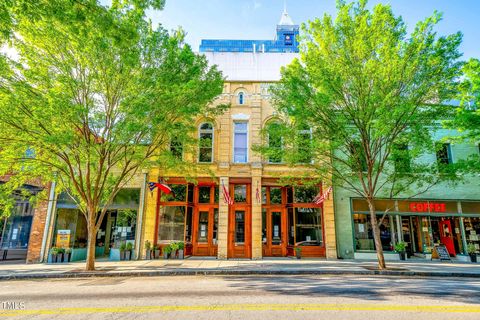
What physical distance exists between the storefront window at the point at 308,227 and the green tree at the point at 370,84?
13.2 feet

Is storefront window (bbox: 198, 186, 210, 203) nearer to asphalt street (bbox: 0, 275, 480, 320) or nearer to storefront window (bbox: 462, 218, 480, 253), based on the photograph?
asphalt street (bbox: 0, 275, 480, 320)

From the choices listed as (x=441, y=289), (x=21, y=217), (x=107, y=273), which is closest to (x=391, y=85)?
(x=441, y=289)

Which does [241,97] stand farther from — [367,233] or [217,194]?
[367,233]

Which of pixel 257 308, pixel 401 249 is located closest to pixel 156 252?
pixel 257 308

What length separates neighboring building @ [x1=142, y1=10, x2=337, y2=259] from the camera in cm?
1507

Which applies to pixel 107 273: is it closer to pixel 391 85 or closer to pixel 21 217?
pixel 21 217

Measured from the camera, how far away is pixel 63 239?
14.7 meters

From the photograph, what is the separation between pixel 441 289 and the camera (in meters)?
7.60

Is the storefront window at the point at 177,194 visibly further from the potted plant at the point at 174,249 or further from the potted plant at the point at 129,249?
the potted plant at the point at 129,249

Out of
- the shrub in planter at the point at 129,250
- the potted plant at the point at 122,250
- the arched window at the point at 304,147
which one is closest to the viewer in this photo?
the arched window at the point at 304,147

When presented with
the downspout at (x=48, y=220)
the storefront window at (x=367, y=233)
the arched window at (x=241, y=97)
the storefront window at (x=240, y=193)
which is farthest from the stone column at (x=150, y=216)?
the storefront window at (x=367, y=233)

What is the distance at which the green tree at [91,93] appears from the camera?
31.3ft

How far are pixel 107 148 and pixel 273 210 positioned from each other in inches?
374

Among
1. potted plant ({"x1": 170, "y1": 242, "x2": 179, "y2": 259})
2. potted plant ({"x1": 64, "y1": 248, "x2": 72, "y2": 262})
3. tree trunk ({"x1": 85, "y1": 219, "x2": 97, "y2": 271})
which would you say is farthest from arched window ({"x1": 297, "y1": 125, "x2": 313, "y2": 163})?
potted plant ({"x1": 64, "y1": 248, "x2": 72, "y2": 262})
